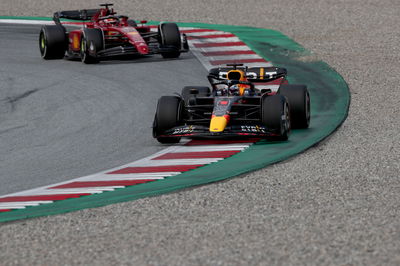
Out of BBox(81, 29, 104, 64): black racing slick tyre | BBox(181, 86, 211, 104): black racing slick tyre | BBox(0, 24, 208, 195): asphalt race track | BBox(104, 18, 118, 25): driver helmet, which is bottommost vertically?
BBox(0, 24, 208, 195): asphalt race track

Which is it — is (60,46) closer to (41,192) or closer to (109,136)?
(109,136)

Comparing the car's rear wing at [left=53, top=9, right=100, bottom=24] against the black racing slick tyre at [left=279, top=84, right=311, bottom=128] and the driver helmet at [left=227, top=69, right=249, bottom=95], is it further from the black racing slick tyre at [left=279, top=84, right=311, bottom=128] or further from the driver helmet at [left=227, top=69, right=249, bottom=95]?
the black racing slick tyre at [left=279, top=84, right=311, bottom=128]

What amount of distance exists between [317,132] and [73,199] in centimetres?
492

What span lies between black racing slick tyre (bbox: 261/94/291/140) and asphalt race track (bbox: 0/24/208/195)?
5.63ft

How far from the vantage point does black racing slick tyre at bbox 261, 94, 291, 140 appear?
13273 mm

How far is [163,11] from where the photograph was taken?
31.8m

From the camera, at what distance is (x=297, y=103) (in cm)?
1425

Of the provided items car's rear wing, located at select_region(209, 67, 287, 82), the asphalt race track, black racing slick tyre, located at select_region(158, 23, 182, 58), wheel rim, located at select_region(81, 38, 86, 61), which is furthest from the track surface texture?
black racing slick tyre, located at select_region(158, 23, 182, 58)

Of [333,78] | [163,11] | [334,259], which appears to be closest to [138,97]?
[333,78]

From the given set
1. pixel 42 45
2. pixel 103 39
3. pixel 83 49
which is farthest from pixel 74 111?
pixel 42 45

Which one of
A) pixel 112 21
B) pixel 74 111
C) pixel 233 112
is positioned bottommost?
pixel 74 111

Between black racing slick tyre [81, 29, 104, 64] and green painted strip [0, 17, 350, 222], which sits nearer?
green painted strip [0, 17, 350, 222]

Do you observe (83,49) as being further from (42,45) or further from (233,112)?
(233,112)

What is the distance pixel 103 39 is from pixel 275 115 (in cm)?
936
